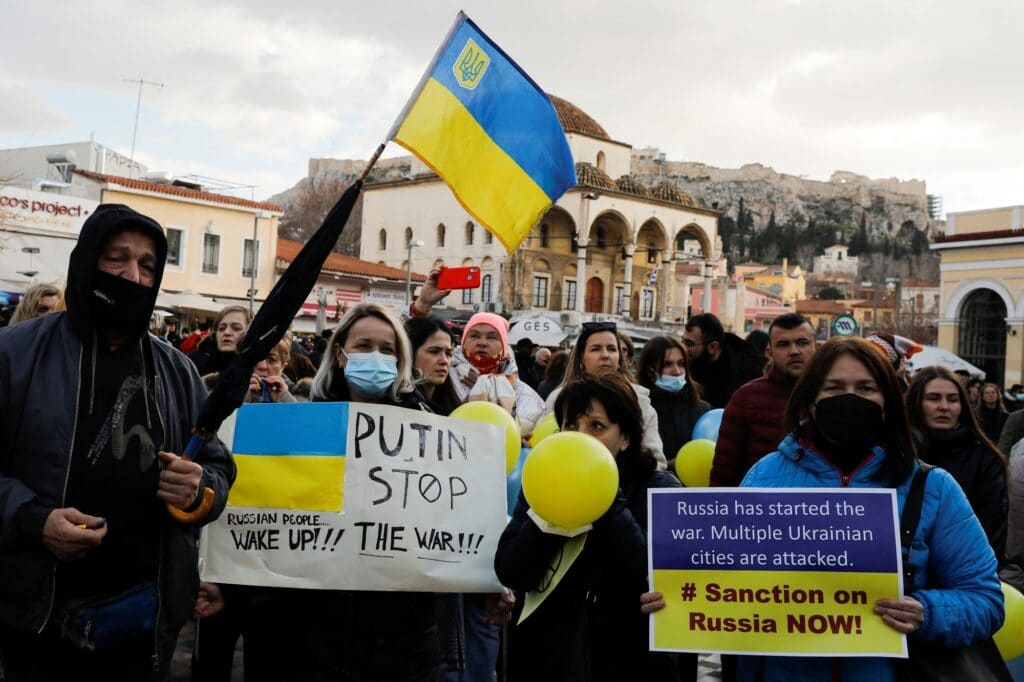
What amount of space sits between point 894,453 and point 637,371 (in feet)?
12.3

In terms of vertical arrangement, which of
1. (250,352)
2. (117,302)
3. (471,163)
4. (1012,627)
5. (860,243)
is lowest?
(1012,627)

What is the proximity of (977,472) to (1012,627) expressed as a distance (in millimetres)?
1418

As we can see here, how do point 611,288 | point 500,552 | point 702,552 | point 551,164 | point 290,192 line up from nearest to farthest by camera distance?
point 702,552, point 500,552, point 551,164, point 611,288, point 290,192

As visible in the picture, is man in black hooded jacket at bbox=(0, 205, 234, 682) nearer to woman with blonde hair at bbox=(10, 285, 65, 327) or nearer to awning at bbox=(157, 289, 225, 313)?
woman with blonde hair at bbox=(10, 285, 65, 327)

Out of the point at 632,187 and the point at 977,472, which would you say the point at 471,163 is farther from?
the point at 632,187

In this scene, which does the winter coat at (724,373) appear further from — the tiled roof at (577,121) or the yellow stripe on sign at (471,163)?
the tiled roof at (577,121)

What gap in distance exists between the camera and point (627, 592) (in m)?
3.61

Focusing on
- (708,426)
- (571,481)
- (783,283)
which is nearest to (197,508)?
(571,481)

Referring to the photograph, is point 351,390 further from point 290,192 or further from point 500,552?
point 290,192

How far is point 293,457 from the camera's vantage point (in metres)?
3.67

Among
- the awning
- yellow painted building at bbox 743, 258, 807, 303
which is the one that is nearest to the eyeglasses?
the awning

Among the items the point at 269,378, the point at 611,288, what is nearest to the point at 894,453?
the point at 269,378

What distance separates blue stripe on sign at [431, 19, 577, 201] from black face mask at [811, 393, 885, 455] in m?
2.52

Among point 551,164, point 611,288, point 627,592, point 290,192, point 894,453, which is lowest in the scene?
point 627,592
